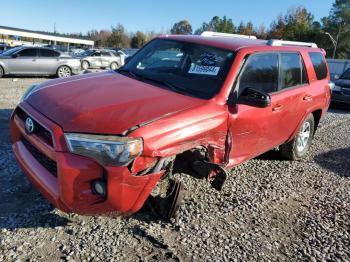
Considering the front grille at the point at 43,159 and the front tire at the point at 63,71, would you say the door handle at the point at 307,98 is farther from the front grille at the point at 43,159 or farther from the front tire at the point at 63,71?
the front tire at the point at 63,71

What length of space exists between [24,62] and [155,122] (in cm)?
1493

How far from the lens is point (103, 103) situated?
3.58m

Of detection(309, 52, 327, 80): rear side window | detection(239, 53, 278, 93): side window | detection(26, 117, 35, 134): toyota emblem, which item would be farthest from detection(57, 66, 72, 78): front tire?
detection(26, 117, 35, 134): toyota emblem

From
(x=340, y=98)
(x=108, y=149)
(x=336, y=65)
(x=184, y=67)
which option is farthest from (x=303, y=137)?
(x=336, y=65)

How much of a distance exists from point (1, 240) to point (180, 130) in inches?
72.5

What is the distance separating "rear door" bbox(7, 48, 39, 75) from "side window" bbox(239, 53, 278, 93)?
→ 1399 centimetres

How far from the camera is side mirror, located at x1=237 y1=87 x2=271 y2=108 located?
389 cm

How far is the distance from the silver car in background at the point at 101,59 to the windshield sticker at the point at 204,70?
21.1 metres

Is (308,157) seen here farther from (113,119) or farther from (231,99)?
(113,119)

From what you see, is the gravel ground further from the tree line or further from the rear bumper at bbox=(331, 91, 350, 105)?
the tree line

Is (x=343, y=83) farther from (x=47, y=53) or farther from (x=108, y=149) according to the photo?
(x=47, y=53)

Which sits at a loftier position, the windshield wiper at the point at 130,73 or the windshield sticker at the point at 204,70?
the windshield sticker at the point at 204,70

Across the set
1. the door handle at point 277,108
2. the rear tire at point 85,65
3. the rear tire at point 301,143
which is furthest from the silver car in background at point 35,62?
the door handle at point 277,108

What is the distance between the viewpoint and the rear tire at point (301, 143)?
241 inches
